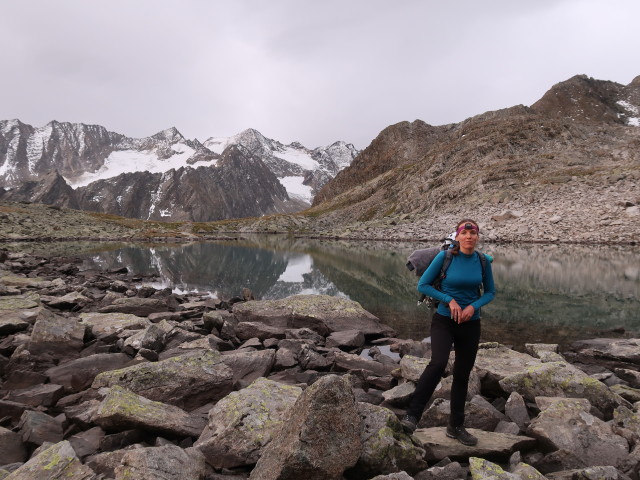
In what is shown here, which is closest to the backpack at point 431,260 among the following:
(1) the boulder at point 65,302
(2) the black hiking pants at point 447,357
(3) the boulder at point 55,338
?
(2) the black hiking pants at point 447,357

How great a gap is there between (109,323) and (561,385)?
48.9 ft

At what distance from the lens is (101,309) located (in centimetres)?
1788

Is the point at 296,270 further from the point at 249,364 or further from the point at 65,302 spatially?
the point at 249,364

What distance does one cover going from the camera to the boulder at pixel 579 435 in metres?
6.71

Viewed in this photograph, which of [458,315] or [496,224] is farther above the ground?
[496,224]

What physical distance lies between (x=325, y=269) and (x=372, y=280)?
11.0 meters

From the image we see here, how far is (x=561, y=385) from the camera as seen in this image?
9.13 meters

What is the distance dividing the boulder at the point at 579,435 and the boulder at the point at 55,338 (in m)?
12.6

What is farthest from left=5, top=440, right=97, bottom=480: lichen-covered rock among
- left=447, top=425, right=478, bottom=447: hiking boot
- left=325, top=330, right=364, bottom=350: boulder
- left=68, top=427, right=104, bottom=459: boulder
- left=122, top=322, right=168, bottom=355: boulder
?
left=325, top=330, right=364, bottom=350: boulder

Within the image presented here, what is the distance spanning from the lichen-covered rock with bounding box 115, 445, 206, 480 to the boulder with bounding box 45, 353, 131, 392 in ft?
18.8

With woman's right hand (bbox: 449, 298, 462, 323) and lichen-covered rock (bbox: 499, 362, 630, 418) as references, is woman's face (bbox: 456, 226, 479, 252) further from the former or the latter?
lichen-covered rock (bbox: 499, 362, 630, 418)

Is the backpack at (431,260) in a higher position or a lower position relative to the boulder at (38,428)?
higher

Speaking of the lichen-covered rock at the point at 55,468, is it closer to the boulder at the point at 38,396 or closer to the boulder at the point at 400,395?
the boulder at the point at 38,396

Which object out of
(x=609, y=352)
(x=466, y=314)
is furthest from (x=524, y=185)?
(x=466, y=314)
